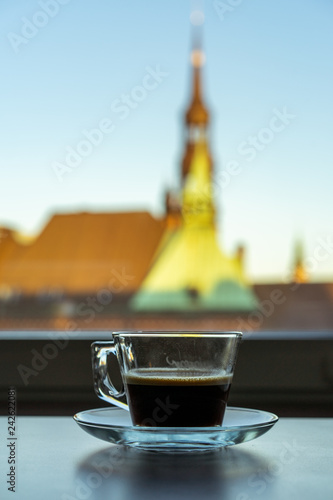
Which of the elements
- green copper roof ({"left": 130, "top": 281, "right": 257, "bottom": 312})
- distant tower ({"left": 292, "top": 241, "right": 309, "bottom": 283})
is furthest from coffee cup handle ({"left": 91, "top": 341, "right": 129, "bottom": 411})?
green copper roof ({"left": 130, "top": 281, "right": 257, "bottom": 312})

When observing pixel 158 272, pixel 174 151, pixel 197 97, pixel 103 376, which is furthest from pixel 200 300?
pixel 103 376

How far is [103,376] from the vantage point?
1.41ft

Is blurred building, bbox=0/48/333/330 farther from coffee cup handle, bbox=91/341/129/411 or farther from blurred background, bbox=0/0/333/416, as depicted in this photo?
coffee cup handle, bbox=91/341/129/411

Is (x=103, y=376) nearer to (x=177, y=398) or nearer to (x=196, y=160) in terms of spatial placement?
(x=177, y=398)

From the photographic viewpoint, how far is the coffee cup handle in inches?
16.9

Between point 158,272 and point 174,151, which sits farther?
point 158,272

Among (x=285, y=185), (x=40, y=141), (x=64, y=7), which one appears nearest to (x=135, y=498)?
(x=64, y=7)

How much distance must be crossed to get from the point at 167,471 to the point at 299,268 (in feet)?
5.07

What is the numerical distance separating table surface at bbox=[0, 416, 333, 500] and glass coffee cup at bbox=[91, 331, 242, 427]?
23 millimetres

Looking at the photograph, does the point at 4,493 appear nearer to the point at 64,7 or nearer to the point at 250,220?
the point at 64,7

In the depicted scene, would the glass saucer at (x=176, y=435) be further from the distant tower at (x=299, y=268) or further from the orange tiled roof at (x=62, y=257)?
the distant tower at (x=299, y=268)

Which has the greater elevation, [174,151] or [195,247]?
[195,247]

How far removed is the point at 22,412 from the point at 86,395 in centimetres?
11

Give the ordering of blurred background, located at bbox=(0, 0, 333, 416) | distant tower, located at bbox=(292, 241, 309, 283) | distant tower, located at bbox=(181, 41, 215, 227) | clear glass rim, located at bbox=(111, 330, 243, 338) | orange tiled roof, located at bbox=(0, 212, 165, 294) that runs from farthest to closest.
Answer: distant tower, located at bbox=(181, 41, 215, 227)
orange tiled roof, located at bbox=(0, 212, 165, 294)
distant tower, located at bbox=(292, 241, 309, 283)
blurred background, located at bbox=(0, 0, 333, 416)
clear glass rim, located at bbox=(111, 330, 243, 338)
